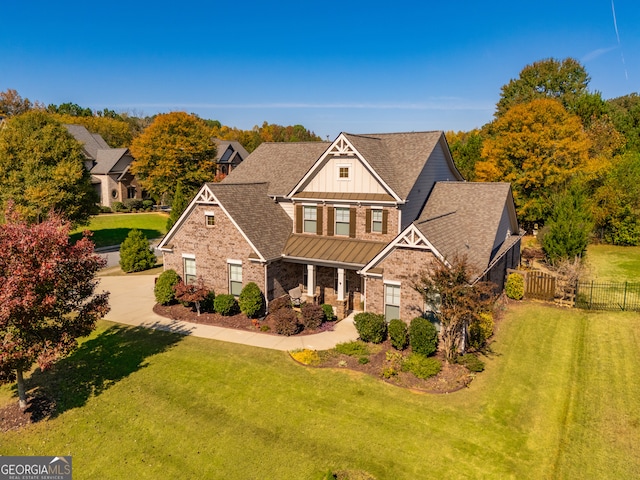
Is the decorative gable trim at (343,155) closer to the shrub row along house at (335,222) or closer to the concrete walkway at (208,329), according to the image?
the shrub row along house at (335,222)

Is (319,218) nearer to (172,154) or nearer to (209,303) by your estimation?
(209,303)

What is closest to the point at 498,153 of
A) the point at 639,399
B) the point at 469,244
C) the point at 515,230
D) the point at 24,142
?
the point at 515,230

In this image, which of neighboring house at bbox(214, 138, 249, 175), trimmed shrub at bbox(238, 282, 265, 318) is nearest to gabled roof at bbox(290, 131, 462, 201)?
trimmed shrub at bbox(238, 282, 265, 318)

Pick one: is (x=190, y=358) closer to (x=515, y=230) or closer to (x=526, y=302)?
(x=526, y=302)

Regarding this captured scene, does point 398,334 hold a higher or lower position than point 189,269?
lower

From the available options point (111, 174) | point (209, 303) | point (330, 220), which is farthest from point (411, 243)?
point (111, 174)

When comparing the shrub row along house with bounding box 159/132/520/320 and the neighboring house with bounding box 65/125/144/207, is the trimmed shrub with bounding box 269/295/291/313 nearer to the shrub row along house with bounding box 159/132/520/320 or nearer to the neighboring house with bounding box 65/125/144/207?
the shrub row along house with bounding box 159/132/520/320

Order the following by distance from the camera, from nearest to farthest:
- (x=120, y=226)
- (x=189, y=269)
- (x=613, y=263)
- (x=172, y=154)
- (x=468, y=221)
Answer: (x=468, y=221)
(x=189, y=269)
(x=613, y=263)
(x=120, y=226)
(x=172, y=154)

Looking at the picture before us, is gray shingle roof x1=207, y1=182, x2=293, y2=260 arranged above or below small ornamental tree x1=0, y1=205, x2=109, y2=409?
above
